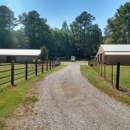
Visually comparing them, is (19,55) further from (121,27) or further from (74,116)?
(74,116)

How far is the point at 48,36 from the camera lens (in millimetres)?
Answer: 77000

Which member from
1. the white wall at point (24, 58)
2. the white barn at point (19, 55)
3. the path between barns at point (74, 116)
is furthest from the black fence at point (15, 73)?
the white wall at point (24, 58)

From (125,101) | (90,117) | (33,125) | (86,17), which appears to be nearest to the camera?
(33,125)

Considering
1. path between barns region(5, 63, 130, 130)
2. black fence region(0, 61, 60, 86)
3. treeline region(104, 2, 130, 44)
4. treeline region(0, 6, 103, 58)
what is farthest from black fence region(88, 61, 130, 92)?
treeline region(0, 6, 103, 58)

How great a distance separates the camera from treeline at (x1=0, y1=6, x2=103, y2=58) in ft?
239

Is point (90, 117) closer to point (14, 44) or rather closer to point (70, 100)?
point (70, 100)

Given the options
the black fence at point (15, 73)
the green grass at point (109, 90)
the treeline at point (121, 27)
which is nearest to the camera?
the green grass at point (109, 90)

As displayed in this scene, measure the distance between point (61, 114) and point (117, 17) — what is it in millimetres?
71438

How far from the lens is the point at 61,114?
533 centimetres

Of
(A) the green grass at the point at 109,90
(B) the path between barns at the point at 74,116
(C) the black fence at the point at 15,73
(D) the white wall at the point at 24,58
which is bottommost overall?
(B) the path between barns at the point at 74,116

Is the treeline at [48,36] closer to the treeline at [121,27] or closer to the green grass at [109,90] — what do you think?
the treeline at [121,27]

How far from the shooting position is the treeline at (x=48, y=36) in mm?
72750

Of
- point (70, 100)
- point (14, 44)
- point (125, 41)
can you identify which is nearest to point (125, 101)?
point (70, 100)

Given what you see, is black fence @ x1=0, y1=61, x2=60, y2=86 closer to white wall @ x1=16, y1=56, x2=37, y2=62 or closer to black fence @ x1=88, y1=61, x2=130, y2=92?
black fence @ x1=88, y1=61, x2=130, y2=92
